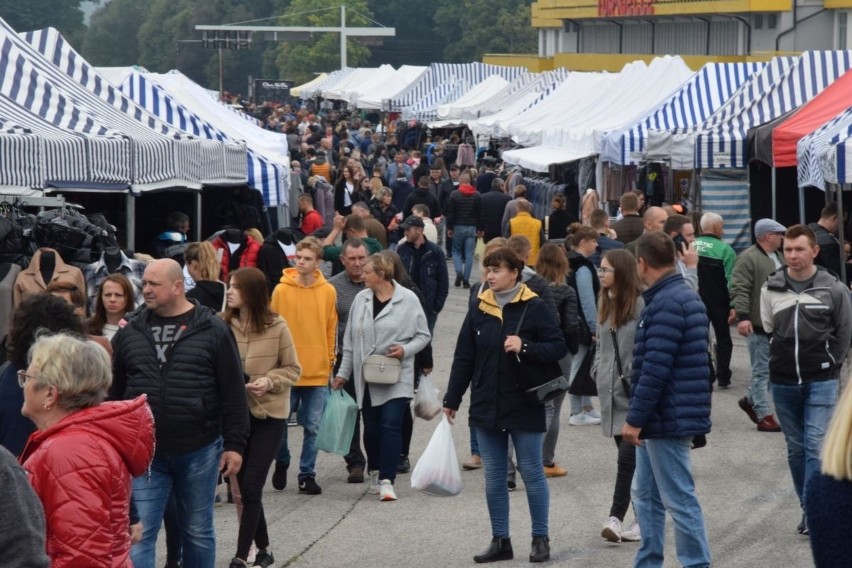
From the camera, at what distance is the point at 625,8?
58.8m

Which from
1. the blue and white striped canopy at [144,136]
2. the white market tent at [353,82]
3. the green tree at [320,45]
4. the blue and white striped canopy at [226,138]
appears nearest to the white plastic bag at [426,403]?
the blue and white striped canopy at [144,136]

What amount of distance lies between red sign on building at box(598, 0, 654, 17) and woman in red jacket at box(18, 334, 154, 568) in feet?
174

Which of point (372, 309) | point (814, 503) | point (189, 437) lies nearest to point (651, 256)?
point (189, 437)

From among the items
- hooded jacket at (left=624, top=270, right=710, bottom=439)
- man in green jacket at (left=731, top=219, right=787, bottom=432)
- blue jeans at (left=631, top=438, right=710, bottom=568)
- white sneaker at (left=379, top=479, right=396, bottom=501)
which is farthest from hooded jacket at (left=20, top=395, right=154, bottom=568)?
man in green jacket at (left=731, top=219, right=787, bottom=432)

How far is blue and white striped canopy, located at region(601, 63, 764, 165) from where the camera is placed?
68.3ft

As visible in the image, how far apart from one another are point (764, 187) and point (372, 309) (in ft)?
35.4

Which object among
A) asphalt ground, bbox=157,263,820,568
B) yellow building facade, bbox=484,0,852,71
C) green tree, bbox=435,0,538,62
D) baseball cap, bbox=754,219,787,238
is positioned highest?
green tree, bbox=435,0,538,62

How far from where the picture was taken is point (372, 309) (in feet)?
30.1

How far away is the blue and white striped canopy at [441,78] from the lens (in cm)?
4597

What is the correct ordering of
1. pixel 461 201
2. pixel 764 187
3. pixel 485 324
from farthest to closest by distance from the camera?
1. pixel 461 201
2. pixel 764 187
3. pixel 485 324

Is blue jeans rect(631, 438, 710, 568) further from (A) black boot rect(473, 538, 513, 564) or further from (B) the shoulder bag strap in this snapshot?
(A) black boot rect(473, 538, 513, 564)

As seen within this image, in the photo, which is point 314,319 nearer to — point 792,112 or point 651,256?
point 651,256

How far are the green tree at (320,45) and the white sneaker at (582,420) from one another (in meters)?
102

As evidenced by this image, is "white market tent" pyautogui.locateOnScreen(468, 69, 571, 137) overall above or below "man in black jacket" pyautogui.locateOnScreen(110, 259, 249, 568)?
above
